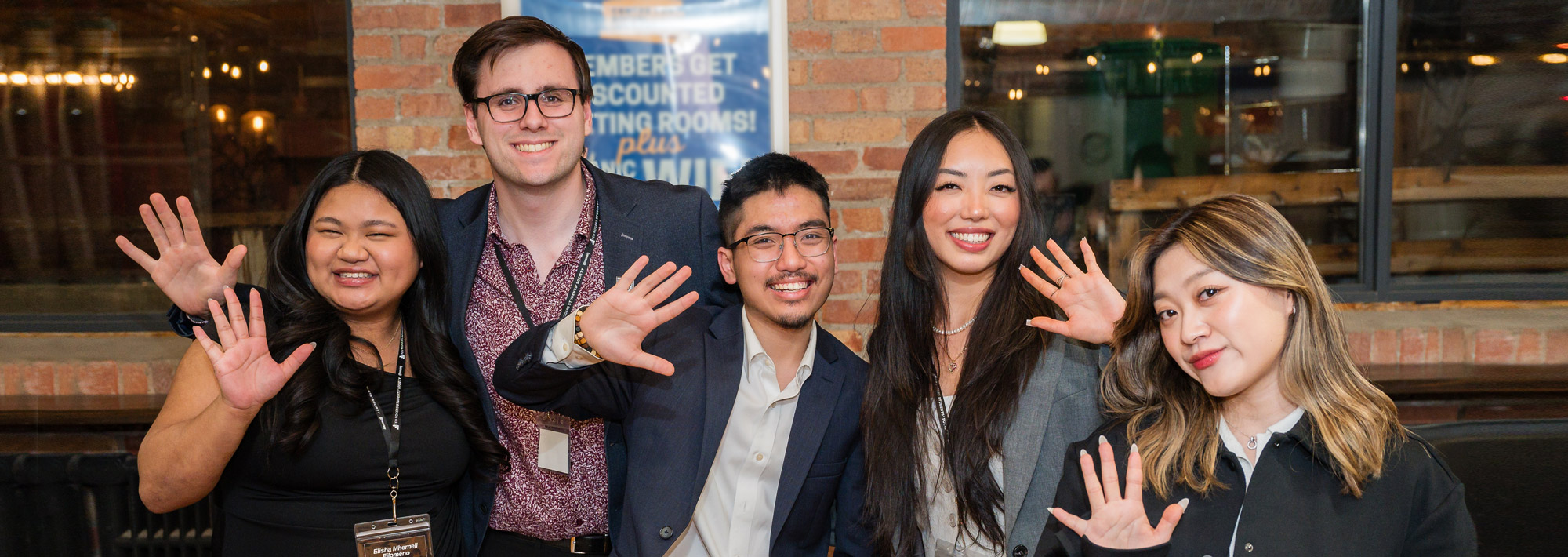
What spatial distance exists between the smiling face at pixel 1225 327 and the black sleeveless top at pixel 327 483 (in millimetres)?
1582

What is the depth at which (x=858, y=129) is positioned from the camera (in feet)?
10.3

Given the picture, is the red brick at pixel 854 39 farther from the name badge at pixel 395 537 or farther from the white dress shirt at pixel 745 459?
the name badge at pixel 395 537

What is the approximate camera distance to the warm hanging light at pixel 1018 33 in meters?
3.47

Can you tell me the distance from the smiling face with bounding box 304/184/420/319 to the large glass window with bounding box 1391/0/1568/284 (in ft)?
11.5

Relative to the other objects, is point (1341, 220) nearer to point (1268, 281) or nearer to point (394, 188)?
point (1268, 281)

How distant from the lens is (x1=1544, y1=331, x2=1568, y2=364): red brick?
330 cm

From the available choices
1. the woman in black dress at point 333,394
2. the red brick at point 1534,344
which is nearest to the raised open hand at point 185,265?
the woman in black dress at point 333,394

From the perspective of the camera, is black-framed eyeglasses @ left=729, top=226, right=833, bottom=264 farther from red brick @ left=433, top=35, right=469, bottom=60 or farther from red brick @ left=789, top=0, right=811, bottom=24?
red brick @ left=433, top=35, right=469, bottom=60

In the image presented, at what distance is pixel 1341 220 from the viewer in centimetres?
358

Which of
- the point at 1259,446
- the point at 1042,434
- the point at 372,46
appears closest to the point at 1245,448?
the point at 1259,446

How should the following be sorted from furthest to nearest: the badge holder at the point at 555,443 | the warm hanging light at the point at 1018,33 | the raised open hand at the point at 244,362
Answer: the warm hanging light at the point at 1018,33 → the badge holder at the point at 555,443 → the raised open hand at the point at 244,362

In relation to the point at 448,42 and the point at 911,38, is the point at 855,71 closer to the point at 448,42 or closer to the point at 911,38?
the point at 911,38

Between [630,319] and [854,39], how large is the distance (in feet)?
5.21

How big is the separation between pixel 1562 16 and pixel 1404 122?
0.71 meters
